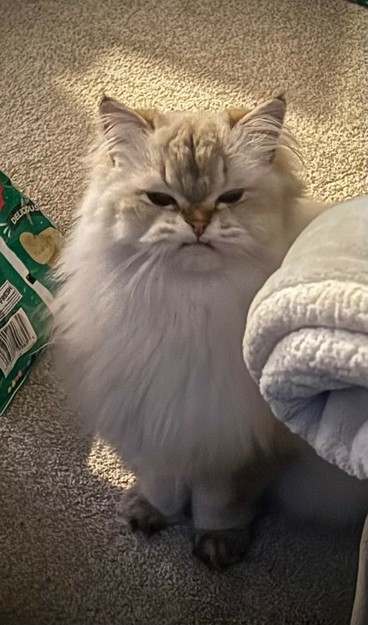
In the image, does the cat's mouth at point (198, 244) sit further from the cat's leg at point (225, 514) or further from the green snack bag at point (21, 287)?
the green snack bag at point (21, 287)

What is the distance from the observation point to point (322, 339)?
0.59 m

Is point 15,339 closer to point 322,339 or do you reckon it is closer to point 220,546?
point 220,546

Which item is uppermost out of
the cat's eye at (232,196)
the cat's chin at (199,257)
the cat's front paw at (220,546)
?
the cat's eye at (232,196)

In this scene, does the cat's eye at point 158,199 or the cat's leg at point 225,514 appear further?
the cat's leg at point 225,514

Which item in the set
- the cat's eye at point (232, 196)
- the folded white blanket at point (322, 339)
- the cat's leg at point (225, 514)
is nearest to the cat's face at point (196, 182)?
the cat's eye at point (232, 196)

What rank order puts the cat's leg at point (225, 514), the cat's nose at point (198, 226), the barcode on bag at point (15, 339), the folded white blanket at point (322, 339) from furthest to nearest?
the barcode on bag at point (15, 339) → the cat's leg at point (225, 514) → the cat's nose at point (198, 226) → the folded white blanket at point (322, 339)

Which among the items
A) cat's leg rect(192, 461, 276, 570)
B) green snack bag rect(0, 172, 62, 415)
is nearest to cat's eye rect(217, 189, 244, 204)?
cat's leg rect(192, 461, 276, 570)

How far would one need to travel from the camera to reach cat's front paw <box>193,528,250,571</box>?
1209mm

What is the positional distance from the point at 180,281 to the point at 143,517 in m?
0.48

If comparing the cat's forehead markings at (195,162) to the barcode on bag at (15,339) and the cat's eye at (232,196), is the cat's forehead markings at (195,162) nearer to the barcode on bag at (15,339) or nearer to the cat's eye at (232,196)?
the cat's eye at (232,196)

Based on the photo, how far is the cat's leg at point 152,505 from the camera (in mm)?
1199

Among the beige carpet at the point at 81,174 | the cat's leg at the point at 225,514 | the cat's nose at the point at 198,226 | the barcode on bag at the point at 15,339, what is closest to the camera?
the cat's nose at the point at 198,226

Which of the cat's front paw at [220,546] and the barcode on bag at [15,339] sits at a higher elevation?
the barcode on bag at [15,339]

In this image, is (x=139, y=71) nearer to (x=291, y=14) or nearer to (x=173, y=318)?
(x=291, y=14)
